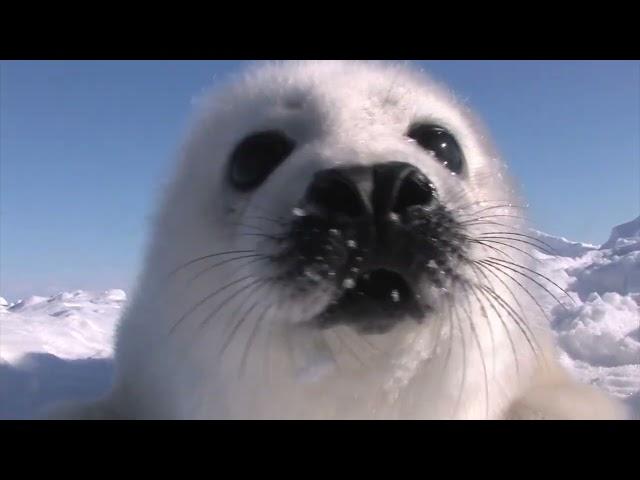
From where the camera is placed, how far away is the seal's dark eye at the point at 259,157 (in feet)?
7.55

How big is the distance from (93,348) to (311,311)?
3670mm

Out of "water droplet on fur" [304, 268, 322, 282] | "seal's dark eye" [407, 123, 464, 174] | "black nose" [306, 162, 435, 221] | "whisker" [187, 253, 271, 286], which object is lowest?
"water droplet on fur" [304, 268, 322, 282]

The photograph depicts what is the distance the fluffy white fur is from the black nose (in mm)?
91

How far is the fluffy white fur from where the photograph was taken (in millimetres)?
1923

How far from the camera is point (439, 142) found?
7.84 ft

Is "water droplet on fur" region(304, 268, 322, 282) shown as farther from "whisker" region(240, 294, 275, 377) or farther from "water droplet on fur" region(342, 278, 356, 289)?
"whisker" region(240, 294, 275, 377)

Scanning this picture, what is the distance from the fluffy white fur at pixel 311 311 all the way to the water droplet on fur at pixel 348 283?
0.06 metres

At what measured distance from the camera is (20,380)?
3469 mm

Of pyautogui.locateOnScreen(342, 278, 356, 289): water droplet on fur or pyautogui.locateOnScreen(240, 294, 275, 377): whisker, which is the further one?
pyautogui.locateOnScreen(240, 294, 275, 377): whisker

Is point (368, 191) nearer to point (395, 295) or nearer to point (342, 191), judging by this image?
point (342, 191)

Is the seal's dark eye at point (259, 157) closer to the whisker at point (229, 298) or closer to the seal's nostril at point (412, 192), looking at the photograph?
the whisker at point (229, 298)

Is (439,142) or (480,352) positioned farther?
(439,142)

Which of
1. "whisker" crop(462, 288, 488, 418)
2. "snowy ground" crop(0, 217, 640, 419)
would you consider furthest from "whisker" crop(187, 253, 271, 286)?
"snowy ground" crop(0, 217, 640, 419)

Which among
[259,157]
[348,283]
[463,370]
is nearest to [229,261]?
[259,157]
